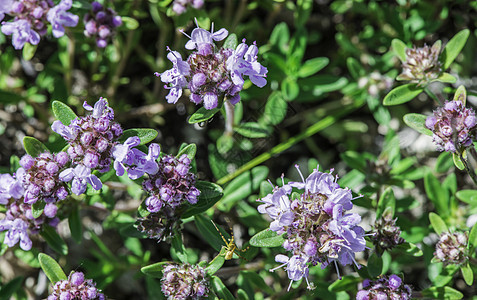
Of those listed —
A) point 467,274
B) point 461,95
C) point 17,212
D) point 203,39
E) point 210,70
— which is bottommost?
point 467,274

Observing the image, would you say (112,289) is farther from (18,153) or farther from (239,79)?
(239,79)

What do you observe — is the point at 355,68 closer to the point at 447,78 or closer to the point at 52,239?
the point at 447,78

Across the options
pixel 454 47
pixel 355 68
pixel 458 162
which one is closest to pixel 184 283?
pixel 458 162

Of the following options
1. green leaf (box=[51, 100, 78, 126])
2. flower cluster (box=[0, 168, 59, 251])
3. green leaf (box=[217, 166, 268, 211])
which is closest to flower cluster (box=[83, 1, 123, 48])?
green leaf (box=[51, 100, 78, 126])

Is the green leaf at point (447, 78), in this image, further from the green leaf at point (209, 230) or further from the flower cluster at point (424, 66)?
the green leaf at point (209, 230)

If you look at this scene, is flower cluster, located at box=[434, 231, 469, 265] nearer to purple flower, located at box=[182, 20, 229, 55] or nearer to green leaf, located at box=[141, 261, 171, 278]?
green leaf, located at box=[141, 261, 171, 278]

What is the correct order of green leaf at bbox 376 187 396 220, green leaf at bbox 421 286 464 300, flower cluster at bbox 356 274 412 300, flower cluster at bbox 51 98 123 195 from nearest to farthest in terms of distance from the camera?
flower cluster at bbox 51 98 123 195 → flower cluster at bbox 356 274 412 300 → green leaf at bbox 421 286 464 300 → green leaf at bbox 376 187 396 220

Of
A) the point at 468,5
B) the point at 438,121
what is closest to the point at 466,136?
the point at 438,121
